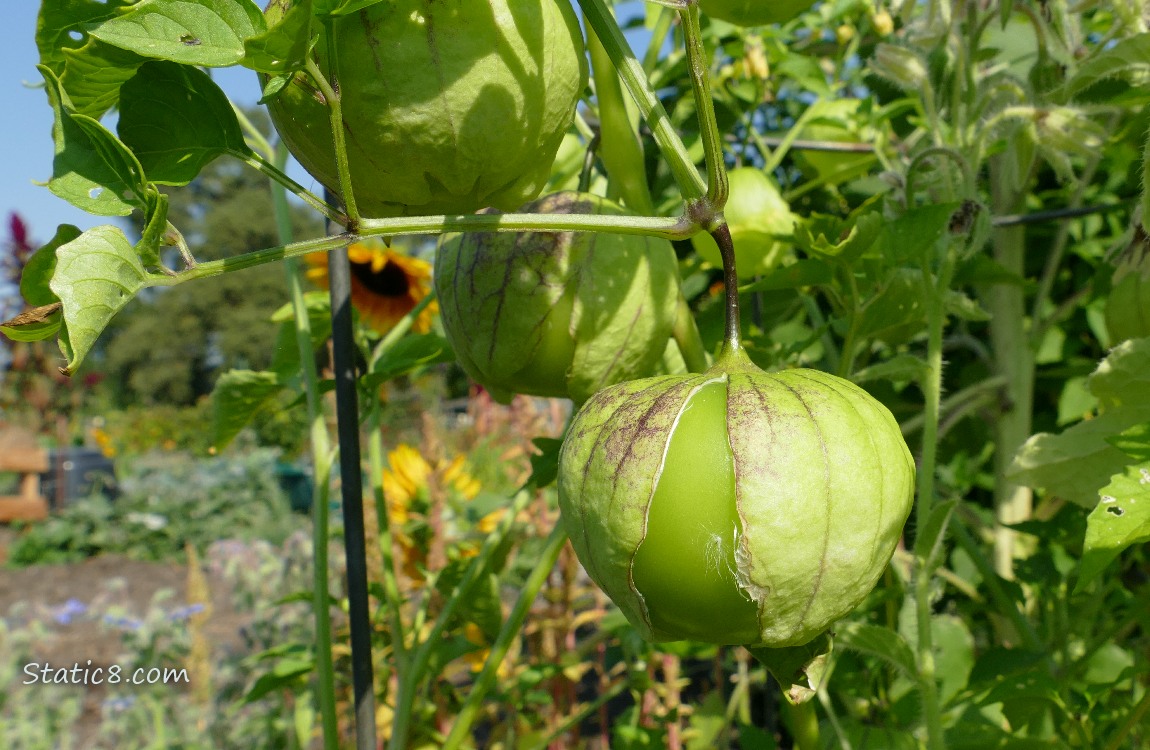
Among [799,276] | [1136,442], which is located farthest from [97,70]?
[1136,442]

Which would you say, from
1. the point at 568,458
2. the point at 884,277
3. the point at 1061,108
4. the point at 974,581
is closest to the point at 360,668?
the point at 568,458

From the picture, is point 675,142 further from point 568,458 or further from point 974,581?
point 974,581

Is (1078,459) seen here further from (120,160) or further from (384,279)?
(384,279)

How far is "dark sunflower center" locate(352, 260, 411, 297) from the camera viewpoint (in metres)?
1.49

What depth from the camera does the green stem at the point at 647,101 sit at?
423mm

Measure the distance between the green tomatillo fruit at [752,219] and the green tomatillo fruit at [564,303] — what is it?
0.22m

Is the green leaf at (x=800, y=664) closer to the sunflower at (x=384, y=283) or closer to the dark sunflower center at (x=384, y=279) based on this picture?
the sunflower at (x=384, y=283)

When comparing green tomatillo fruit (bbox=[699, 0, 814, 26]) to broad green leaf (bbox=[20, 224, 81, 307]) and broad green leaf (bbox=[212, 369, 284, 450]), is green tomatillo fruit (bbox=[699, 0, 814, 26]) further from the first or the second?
broad green leaf (bbox=[212, 369, 284, 450])

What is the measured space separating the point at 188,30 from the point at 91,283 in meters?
0.11

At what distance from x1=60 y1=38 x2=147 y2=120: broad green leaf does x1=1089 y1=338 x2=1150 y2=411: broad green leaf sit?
24.3 inches

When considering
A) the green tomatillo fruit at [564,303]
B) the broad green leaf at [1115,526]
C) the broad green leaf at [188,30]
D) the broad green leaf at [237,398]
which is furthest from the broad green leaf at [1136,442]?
the broad green leaf at [237,398]

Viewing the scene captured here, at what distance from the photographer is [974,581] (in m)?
1.29

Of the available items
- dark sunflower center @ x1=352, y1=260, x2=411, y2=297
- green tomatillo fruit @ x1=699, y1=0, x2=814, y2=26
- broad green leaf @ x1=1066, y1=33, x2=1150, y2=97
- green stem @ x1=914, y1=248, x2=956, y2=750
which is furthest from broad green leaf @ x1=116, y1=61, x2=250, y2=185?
dark sunflower center @ x1=352, y1=260, x2=411, y2=297

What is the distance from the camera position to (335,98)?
14.8 inches
